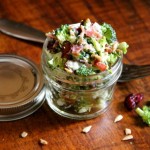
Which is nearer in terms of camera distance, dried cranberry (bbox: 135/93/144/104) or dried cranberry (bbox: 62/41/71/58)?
dried cranberry (bbox: 62/41/71/58)

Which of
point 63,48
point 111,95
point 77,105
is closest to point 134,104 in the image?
point 111,95

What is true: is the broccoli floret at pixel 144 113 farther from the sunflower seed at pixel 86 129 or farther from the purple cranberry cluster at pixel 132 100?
the sunflower seed at pixel 86 129

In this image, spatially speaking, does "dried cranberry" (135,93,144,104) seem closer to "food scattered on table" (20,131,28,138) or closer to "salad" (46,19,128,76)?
"salad" (46,19,128,76)

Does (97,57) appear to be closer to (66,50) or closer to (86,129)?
(66,50)

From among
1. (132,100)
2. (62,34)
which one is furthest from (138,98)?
(62,34)

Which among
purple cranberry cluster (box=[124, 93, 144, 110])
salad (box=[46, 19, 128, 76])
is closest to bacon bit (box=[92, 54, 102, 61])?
salad (box=[46, 19, 128, 76])

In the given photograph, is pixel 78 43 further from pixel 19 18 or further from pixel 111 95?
pixel 19 18
